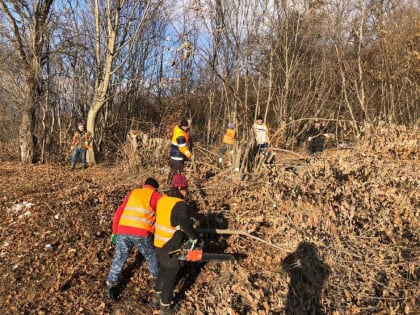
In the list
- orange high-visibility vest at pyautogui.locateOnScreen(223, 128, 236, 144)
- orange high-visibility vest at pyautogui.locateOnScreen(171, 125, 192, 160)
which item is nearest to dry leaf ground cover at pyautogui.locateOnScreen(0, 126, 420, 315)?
orange high-visibility vest at pyautogui.locateOnScreen(171, 125, 192, 160)

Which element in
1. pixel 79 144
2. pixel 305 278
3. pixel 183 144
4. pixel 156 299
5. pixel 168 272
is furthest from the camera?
pixel 79 144

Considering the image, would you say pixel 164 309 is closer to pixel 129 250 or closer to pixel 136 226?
pixel 129 250

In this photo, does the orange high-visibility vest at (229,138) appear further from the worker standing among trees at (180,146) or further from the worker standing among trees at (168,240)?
the worker standing among trees at (168,240)

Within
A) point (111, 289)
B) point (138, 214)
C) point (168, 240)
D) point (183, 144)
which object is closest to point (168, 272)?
point (168, 240)

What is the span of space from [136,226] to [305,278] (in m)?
2.80

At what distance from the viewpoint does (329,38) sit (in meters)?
14.5

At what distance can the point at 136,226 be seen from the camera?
4500 mm

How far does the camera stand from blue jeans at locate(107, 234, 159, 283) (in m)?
4.60

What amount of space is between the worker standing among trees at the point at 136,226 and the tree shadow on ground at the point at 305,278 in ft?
6.92

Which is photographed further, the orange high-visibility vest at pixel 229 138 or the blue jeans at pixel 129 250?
the orange high-visibility vest at pixel 229 138

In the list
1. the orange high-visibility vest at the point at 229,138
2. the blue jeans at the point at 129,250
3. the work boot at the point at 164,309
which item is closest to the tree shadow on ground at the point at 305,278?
the work boot at the point at 164,309

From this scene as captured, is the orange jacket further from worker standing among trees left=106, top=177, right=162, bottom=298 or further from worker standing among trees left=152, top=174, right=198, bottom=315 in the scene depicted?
worker standing among trees left=152, top=174, right=198, bottom=315

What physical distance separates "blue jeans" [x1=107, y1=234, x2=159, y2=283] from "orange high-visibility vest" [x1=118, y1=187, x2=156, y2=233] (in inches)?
6.9

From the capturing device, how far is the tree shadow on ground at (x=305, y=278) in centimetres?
493
